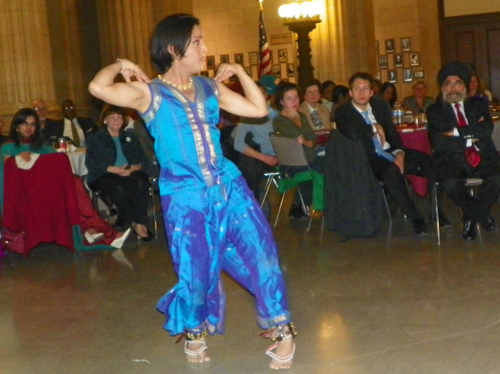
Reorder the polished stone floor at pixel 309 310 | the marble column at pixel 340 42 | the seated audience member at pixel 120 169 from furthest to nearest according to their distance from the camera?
1. the marble column at pixel 340 42
2. the seated audience member at pixel 120 169
3. the polished stone floor at pixel 309 310

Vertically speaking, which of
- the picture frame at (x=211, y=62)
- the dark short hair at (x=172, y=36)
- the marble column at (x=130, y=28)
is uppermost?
the marble column at (x=130, y=28)

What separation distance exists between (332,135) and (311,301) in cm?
224

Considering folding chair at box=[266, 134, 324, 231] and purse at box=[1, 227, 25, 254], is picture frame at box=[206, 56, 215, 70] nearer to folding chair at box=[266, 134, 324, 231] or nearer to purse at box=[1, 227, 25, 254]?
folding chair at box=[266, 134, 324, 231]

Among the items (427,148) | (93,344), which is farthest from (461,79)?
(93,344)

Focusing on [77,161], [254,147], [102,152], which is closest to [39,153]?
[102,152]

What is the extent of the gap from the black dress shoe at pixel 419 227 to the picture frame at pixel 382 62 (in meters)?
11.1

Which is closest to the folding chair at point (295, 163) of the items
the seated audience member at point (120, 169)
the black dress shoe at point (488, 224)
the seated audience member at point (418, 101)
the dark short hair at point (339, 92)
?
the seated audience member at point (120, 169)

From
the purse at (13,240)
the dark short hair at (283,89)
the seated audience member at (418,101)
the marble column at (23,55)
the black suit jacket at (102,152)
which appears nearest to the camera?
the purse at (13,240)

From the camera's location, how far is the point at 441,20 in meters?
18.1

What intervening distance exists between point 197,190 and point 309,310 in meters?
1.46

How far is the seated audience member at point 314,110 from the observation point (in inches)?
379

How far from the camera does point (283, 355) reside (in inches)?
163

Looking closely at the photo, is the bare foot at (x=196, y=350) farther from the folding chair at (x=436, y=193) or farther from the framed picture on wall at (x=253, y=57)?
the framed picture on wall at (x=253, y=57)

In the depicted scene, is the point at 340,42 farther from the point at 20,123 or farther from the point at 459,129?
the point at 20,123
